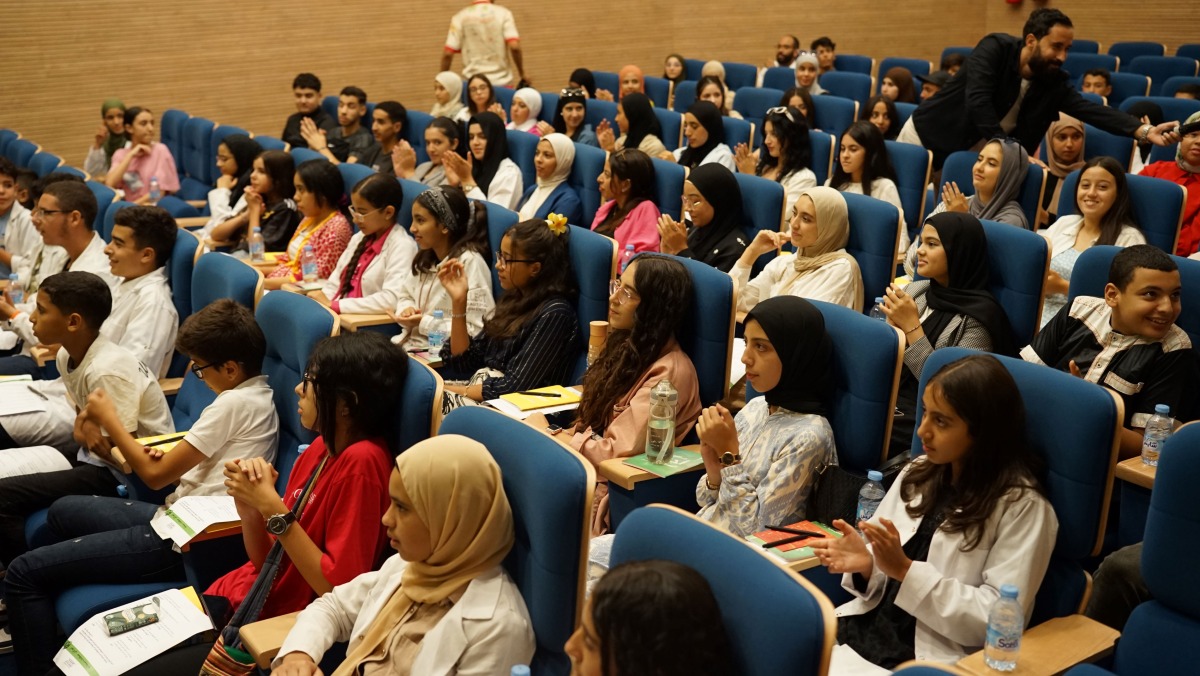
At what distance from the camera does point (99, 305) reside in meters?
3.58

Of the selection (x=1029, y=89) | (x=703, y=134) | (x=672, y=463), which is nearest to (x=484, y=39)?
(x=703, y=134)

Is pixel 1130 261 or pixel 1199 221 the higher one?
pixel 1130 261

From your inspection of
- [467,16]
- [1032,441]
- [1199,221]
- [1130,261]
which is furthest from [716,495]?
[467,16]

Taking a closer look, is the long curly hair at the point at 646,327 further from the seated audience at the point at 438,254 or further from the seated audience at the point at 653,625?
the seated audience at the point at 653,625

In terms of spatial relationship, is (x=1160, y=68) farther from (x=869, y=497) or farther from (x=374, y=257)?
(x=869, y=497)

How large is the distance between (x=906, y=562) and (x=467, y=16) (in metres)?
8.88

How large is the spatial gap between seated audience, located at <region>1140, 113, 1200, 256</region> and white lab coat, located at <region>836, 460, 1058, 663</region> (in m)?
3.31

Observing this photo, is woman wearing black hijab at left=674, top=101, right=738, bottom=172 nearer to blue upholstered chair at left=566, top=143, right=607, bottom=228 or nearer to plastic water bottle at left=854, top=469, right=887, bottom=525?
blue upholstered chair at left=566, top=143, right=607, bottom=228

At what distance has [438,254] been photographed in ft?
15.1

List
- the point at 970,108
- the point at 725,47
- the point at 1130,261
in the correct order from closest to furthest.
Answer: the point at 1130,261, the point at 970,108, the point at 725,47

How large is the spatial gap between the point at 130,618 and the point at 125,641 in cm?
7

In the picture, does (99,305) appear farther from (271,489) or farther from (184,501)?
(271,489)

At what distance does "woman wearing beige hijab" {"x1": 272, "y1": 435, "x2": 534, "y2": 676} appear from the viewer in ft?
6.93

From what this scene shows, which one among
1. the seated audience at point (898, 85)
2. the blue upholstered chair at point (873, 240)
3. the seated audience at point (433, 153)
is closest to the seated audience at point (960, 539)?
the blue upholstered chair at point (873, 240)
